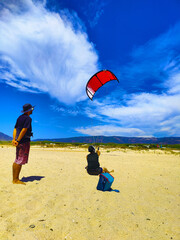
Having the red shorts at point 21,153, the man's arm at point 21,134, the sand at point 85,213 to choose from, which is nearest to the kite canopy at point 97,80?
the man's arm at point 21,134

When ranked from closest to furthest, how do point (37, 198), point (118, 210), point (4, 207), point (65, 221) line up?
point (65, 221), point (4, 207), point (118, 210), point (37, 198)

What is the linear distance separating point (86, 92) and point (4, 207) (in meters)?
8.25

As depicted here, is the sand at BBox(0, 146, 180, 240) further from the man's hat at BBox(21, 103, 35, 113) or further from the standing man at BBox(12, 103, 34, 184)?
the man's hat at BBox(21, 103, 35, 113)

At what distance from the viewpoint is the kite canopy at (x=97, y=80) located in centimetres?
969

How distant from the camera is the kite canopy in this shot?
381 inches

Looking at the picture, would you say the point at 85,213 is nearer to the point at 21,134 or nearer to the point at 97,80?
the point at 21,134

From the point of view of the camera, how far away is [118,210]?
386 cm

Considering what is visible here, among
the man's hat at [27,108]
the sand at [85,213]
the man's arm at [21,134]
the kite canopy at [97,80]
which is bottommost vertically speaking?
the sand at [85,213]

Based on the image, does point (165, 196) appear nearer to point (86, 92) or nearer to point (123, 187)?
point (123, 187)

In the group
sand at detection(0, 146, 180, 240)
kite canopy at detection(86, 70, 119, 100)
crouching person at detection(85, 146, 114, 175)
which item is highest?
kite canopy at detection(86, 70, 119, 100)

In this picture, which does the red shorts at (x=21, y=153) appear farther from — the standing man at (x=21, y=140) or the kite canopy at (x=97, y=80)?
the kite canopy at (x=97, y=80)

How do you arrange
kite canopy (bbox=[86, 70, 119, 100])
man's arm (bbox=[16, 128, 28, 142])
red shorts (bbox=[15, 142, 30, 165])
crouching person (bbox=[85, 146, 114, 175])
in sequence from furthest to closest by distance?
1. kite canopy (bbox=[86, 70, 119, 100])
2. crouching person (bbox=[85, 146, 114, 175])
3. red shorts (bbox=[15, 142, 30, 165])
4. man's arm (bbox=[16, 128, 28, 142])

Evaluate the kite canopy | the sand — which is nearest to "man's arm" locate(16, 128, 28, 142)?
the sand

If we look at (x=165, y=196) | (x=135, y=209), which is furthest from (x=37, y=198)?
(x=165, y=196)
